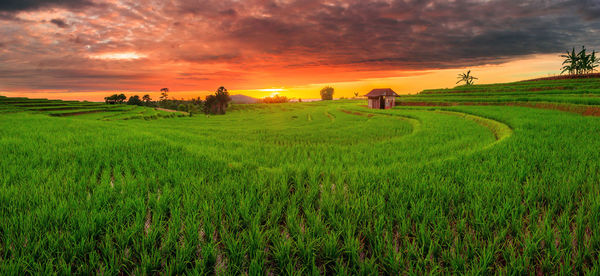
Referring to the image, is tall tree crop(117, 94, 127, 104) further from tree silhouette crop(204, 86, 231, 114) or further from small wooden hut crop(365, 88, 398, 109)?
small wooden hut crop(365, 88, 398, 109)

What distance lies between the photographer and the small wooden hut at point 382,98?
3138 cm

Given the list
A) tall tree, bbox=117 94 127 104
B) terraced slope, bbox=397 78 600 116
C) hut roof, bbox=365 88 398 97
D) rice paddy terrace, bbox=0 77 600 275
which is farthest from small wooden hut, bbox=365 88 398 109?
tall tree, bbox=117 94 127 104

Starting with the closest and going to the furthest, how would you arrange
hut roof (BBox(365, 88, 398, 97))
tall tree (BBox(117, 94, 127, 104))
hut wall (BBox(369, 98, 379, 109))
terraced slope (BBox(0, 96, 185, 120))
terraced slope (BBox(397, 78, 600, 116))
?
1. terraced slope (BBox(397, 78, 600, 116))
2. terraced slope (BBox(0, 96, 185, 120))
3. hut roof (BBox(365, 88, 398, 97))
4. hut wall (BBox(369, 98, 379, 109))
5. tall tree (BBox(117, 94, 127, 104))

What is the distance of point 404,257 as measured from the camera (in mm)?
1963

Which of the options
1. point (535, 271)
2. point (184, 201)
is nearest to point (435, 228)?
point (535, 271)

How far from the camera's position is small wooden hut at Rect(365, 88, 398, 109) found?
3138 cm

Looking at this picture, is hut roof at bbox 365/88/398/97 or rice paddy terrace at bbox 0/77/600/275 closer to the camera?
rice paddy terrace at bbox 0/77/600/275

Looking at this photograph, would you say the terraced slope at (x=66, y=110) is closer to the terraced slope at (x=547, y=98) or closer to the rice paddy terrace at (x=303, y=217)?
the rice paddy terrace at (x=303, y=217)

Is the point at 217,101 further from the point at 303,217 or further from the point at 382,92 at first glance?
the point at 303,217

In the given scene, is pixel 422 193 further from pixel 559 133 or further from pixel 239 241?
pixel 559 133

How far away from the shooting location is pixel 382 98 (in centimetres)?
3216

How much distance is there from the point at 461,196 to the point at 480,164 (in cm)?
176

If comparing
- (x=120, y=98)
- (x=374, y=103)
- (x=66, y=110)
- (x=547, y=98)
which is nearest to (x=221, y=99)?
(x=120, y=98)

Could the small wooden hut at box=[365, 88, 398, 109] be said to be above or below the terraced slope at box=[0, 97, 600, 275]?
above
